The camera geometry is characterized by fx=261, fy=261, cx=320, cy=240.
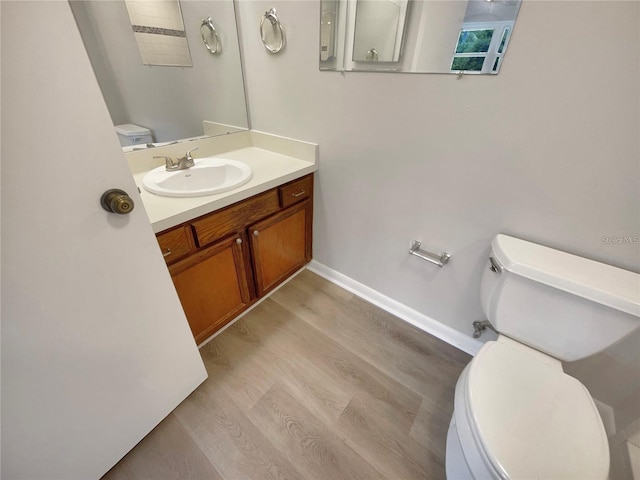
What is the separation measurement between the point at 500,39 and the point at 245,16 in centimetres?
124

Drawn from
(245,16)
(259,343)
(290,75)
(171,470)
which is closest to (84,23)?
(245,16)

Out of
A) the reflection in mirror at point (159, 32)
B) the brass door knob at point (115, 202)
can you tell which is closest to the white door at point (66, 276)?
the brass door knob at point (115, 202)

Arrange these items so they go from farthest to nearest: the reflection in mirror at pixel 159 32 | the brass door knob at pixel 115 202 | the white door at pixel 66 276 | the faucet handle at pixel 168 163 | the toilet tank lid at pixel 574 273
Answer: the faucet handle at pixel 168 163 → the reflection in mirror at pixel 159 32 → the toilet tank lid at pixel 574 273 → the brass door knob at pixel 115 202 → the white door at pixel 66 276

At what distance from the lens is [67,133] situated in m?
0.55

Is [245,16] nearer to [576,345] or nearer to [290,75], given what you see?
[290,75]

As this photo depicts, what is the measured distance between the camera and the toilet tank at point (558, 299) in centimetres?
78

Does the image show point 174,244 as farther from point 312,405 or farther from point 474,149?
point 474,149

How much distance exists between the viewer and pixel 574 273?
0.84m

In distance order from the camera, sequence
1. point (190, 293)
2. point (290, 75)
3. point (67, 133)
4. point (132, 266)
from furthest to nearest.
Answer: point (290, 75) → point (190, 293) → point (132, 266) → point (67, 133)

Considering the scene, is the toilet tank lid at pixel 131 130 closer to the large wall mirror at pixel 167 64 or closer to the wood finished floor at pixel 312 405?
the large wall mirror at pixel 167 64

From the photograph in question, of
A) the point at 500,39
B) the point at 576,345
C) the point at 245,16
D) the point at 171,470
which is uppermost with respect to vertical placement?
the point at 245,16

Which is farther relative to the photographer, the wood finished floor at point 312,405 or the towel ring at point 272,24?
the towel ring at point 272,24

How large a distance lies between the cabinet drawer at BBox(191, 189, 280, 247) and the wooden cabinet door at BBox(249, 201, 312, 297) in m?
0.06

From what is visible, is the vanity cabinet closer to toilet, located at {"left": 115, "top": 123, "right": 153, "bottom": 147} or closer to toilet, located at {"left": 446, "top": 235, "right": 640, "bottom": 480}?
toilet, located at {"left": 115, "top": 123, "right": 153, "bottom": 147}
